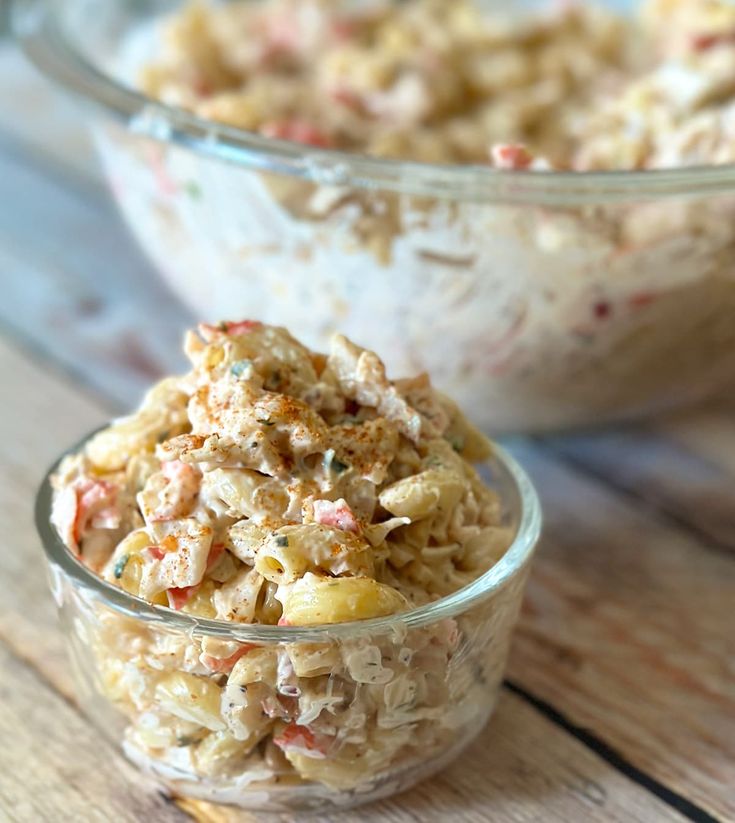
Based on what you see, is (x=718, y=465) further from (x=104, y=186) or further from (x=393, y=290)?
(x=104, y=186)

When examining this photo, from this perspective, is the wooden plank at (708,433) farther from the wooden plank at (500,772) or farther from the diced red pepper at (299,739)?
the diced red pepper at (299,739)

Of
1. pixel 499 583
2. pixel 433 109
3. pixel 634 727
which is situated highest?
pixel 433 109

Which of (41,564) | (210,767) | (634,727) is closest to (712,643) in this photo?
(634,727)

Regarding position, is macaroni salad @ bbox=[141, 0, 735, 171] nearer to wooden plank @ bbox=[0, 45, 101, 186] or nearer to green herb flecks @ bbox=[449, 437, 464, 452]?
green herb flecks @ bbox=[449, 437, 464, 452]

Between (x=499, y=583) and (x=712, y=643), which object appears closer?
(x=499, y=583)

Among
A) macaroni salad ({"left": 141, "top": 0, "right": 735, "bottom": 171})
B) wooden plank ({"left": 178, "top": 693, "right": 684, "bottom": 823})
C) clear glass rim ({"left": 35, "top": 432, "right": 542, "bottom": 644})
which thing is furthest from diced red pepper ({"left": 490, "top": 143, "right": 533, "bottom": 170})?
wooden plank ({"left": 178, "top": 693, "right": 684, "bottom": 823})

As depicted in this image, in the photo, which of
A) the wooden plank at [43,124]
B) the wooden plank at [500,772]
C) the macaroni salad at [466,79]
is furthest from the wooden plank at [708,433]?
the wooden plank at [43,124]

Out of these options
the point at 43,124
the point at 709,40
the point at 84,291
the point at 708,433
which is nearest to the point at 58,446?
the point at 84,291

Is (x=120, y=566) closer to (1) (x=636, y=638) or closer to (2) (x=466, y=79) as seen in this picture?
(1) (x=636, y=638)
